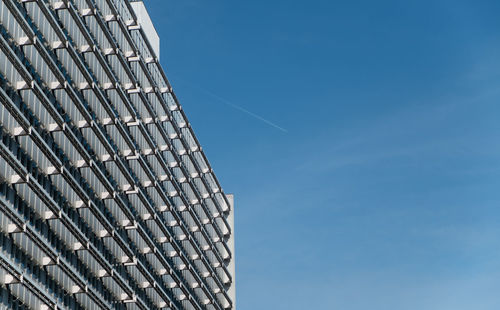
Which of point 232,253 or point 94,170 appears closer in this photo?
point 94,170

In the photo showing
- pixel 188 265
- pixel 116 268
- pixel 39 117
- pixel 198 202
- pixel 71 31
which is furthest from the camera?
pixel 198 202

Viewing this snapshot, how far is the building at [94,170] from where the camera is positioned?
8856 centimetres

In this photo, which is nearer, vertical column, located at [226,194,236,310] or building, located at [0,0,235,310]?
building, located at [0,0,235,310]

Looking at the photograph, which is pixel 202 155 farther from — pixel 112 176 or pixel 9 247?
pixel 9 247

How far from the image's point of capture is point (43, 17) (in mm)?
96250

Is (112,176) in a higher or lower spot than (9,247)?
higher

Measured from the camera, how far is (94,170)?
346ft

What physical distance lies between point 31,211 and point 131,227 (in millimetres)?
25286

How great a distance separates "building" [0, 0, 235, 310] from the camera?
291ft

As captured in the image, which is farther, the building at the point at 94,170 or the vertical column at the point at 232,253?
the vertical column at the point at 232,253

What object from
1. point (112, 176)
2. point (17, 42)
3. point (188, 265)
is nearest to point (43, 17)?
point (17, 42)

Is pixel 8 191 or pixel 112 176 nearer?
pixel 8 191

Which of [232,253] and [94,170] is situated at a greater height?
[232,253]

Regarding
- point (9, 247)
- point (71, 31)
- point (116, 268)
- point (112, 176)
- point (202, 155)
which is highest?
point (202, 155)
